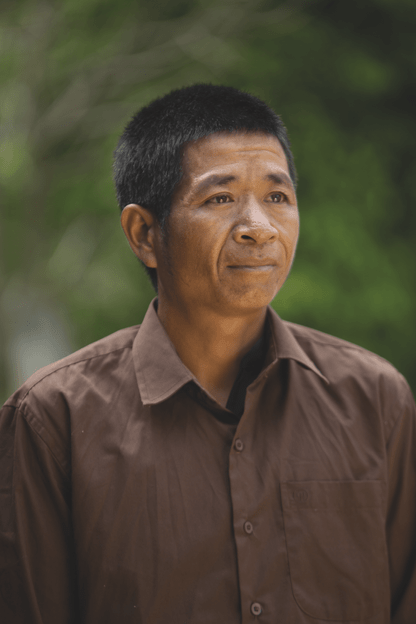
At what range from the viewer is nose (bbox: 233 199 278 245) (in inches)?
58.3

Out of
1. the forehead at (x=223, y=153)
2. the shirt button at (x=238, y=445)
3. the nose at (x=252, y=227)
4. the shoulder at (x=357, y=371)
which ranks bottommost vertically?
the shirt button at (x=238, y=445)

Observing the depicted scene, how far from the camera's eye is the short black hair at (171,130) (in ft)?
5.15

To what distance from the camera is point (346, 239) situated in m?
4.60

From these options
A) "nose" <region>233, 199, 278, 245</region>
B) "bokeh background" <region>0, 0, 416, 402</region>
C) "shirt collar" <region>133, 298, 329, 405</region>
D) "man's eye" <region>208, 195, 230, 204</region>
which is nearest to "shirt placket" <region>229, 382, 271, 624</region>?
"shirt collar" <region>133, 298, 329, 405</region>

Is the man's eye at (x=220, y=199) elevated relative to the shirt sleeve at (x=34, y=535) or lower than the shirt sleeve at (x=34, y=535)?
elevated

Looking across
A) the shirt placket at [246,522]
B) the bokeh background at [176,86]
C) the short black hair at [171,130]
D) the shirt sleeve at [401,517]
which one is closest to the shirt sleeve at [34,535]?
the shirt placket at [246,522]

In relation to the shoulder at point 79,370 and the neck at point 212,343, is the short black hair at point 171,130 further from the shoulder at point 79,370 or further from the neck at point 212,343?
the shoulder at point 79,370

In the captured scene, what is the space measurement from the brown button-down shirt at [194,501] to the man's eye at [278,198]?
1.40 ft

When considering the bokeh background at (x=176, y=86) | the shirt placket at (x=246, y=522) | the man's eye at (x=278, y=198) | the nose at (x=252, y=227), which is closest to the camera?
the shirt placket at (x=246, y=522)

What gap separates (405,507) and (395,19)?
4.10 metres

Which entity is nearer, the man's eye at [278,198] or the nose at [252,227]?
the nose at [252,227]

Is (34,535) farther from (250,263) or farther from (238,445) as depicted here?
(250,263)

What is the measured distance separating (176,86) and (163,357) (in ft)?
12.6

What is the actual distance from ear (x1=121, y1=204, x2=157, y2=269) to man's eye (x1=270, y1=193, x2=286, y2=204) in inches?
14.2
